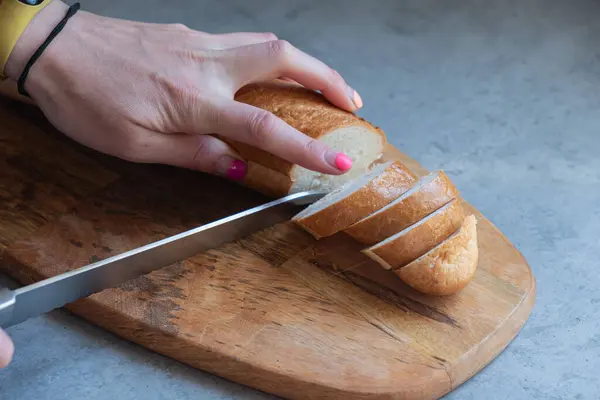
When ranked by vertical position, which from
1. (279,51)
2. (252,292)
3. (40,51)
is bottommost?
(252,292)

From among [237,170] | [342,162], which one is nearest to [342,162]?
[342,162]

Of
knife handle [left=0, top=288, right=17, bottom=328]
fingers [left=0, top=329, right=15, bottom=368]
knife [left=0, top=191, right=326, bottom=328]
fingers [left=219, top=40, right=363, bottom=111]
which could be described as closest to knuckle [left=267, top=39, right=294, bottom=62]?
fingers [left=219, top=40, right=363, bottom=111]

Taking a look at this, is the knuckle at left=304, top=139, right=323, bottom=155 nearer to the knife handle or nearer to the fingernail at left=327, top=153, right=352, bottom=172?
the fingernail at left=327, top=153, right=352, bottom=172

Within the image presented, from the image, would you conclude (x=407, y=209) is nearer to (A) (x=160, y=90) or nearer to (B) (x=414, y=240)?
(B) (x=414, y=240)

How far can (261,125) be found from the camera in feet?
6.79

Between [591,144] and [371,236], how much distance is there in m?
1.18

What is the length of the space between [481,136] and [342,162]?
3.18 ft

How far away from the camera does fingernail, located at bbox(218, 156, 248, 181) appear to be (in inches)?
87.3

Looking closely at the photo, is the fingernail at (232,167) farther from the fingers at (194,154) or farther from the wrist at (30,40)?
the wrist at (30,40)

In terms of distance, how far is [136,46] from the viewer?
7.17 ft

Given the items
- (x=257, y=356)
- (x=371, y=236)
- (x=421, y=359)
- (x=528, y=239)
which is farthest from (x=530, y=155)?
(x=257, y=356)

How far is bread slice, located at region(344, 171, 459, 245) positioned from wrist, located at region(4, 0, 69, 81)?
98cm

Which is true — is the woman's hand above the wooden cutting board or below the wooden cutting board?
above

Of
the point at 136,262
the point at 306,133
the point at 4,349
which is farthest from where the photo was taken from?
the point at 306,133
